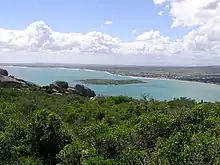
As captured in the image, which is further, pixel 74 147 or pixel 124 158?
pixel 74 147

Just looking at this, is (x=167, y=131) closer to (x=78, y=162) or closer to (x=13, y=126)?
(x=78, y=162)

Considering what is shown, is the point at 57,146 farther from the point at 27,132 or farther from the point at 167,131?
the point at 167,131

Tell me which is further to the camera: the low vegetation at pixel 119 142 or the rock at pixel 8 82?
the rock at pixel 8 82

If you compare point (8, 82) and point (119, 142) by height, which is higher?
point (119, 142)

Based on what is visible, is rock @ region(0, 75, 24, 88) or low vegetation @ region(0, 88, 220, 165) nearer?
low vegetation @ region(0, 88, 220, 165)

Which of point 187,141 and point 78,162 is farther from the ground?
point 187,141

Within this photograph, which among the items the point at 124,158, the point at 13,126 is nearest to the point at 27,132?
the point at 13,126

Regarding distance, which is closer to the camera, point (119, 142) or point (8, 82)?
point (119, 142)

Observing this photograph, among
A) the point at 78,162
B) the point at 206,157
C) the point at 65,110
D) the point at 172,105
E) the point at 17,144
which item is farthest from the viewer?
the point at 172,105

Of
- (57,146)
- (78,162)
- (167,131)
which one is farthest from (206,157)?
(57,146)

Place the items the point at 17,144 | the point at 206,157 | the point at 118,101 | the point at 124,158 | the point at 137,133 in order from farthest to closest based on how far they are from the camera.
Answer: the point at 118,101
the point at 17,144
the point at 137,133
the point at 124,158
the point at 206,157
